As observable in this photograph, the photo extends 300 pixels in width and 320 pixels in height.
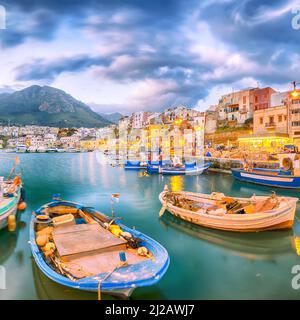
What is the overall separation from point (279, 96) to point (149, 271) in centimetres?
5016

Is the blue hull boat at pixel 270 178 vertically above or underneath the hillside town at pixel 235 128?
underneath

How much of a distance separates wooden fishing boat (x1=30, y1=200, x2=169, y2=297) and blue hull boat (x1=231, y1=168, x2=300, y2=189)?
1887cm

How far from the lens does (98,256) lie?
7.79 meters

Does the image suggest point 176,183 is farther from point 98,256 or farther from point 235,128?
point 235,128

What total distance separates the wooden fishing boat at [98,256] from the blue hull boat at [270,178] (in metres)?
18.9

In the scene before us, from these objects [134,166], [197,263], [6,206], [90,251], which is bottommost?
[197,263]

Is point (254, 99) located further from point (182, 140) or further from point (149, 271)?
point (149, 271)

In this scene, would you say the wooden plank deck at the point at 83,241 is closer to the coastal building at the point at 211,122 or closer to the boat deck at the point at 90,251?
the boat deck at the point at 90,251

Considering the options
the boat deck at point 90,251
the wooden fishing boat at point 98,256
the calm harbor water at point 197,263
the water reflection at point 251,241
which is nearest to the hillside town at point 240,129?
the water reflection at point 251,241

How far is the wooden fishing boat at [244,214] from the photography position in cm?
1171

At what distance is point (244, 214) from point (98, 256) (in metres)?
7.10

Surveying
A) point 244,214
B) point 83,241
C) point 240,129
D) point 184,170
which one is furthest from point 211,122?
point 83,241

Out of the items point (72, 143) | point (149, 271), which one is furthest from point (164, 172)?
point (72, 143)
